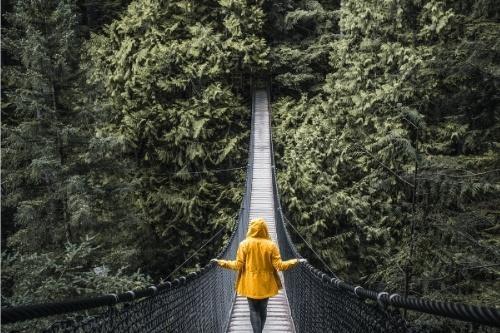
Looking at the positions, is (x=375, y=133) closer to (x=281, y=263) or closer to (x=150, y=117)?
(x=150, y=117)

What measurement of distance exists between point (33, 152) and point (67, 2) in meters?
2.86

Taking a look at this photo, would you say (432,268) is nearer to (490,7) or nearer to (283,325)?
(283,325)

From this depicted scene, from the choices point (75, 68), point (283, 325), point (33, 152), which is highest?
point (75, 68)

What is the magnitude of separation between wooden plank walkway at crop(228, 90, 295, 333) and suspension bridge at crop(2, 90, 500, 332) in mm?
12

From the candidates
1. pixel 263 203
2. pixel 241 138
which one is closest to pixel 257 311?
pixel 263 203

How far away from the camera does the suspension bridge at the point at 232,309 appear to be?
1.10 meters

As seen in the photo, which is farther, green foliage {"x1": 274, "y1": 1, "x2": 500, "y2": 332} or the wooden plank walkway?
green foliage {"x1": 274, "y1": 1, "x2": 500, "y2": 332}

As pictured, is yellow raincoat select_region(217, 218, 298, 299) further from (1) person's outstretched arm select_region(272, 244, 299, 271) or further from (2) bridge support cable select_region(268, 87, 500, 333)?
(2) bridge support cable select_region(268, 87, 500, 333)

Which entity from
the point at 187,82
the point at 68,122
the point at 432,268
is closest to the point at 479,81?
the point at 432,268

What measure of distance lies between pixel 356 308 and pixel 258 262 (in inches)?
43.2

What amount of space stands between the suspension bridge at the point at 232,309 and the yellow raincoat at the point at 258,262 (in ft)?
0.96

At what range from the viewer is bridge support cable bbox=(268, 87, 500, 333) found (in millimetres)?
964

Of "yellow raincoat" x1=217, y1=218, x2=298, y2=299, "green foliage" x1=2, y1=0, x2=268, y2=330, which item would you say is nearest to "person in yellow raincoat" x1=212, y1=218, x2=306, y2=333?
"yellow raincoat" x1=217, y1=218, x2=298, y2=299

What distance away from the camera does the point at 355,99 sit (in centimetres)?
1045
